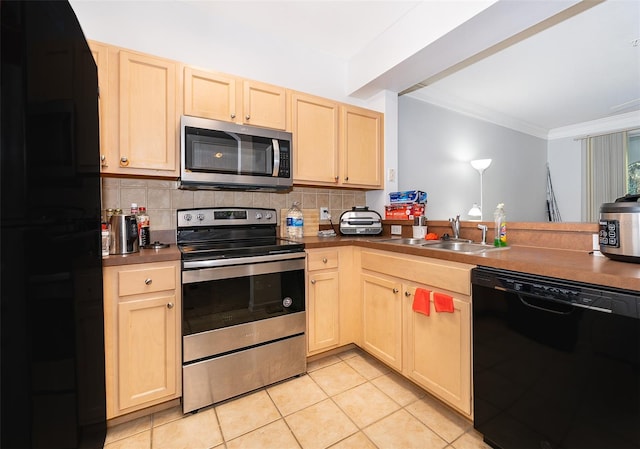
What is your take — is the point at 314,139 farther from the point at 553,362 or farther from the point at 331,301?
the point at 553,362

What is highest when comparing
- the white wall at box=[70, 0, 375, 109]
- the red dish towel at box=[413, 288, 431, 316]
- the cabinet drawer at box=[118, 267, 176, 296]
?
the white wall at box=[70, 0, 375, 109]

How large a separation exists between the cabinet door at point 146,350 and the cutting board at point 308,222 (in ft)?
3.54

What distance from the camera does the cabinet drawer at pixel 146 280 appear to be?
1399 millimetres

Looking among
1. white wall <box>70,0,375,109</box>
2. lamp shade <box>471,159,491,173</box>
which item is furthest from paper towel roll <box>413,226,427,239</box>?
lamp shade <box>471,159,491,173</box>

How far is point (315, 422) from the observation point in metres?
1.50

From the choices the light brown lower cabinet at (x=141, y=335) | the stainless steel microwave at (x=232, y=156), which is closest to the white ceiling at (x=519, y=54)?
the stainless steel microwave at (x=232, y=156)

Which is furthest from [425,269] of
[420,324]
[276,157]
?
[276,157]

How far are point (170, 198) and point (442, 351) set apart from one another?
2.02 metres

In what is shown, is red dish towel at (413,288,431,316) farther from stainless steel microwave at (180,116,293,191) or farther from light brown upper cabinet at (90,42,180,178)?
light brown upper cabinet at (90,42,180,178)

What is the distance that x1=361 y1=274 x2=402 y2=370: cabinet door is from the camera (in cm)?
180

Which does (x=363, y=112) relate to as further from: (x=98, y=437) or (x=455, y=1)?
(x=98, y=437)

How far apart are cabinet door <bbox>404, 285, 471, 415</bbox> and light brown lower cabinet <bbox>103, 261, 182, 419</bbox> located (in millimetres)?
1348

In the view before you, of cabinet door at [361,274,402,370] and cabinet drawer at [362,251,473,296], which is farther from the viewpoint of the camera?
cabinet door at [361,274,402,370]

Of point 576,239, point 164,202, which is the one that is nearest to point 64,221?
point 164,202
